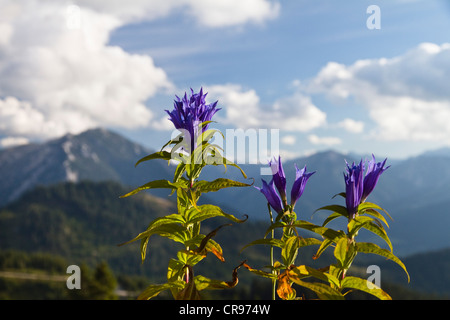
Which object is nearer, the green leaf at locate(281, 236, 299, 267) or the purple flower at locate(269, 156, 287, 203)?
the green leaf at locate(281, 236, 299, 267)

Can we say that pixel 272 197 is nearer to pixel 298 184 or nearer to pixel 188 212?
pixel 298 184

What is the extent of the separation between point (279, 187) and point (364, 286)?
1.07 m

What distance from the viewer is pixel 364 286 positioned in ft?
11.4

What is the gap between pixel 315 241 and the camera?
12.3 ft

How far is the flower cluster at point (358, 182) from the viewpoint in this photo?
3.47 meters

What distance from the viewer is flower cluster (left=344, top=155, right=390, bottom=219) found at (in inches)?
136

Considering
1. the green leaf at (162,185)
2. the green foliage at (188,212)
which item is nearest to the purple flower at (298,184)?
the green foliage at (188,212)

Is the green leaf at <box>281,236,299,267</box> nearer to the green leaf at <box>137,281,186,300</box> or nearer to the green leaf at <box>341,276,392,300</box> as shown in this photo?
the green leaf at <box>341,276,392,300</box>

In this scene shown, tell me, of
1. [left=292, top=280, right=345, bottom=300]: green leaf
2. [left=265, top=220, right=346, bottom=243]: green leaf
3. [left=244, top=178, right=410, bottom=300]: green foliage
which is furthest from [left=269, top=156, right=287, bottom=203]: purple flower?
[left=292, top=280, right=345, bottom=300]: green leaf

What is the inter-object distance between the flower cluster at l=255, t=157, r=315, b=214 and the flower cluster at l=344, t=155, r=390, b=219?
0.36 metres

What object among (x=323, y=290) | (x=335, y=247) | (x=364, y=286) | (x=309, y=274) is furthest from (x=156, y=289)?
(x=364, y=286)
